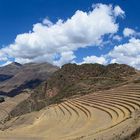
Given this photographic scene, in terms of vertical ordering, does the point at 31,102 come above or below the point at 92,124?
above

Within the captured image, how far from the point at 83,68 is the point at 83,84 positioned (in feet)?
87.1

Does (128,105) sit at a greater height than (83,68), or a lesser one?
lesser

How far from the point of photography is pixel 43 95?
149m

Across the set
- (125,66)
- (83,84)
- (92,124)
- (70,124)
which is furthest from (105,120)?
(125,66)

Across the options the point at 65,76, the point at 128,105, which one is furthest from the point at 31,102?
the point at 128,105

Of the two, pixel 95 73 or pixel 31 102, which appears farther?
pixel 31 102

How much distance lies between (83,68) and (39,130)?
92307 mm

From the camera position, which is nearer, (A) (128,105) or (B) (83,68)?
(A) (128,105)

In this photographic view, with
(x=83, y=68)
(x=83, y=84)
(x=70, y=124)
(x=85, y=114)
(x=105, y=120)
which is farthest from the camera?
(x=83, y=68)

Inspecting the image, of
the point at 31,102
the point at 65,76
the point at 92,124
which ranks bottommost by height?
the point at 92,124

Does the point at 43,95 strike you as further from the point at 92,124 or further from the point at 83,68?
the point at 92,124

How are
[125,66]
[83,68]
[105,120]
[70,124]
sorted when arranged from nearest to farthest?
[105,120] → [70,124] → [125,66] → [83,68]

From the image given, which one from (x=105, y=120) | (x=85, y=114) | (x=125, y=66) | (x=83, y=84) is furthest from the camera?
(x=125, y=66)

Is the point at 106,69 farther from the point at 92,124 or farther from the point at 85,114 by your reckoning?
the point at 92,124
